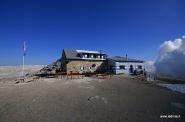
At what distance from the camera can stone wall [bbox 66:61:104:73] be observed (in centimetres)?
3814

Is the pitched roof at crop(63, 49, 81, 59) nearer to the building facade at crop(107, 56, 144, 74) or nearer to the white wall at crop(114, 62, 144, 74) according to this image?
the building facade at crop(107, 56, 144, 74)

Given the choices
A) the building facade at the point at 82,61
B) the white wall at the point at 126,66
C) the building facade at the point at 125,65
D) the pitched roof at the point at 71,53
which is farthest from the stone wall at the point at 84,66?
the white wall at the point at 126,66

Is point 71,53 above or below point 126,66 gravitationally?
above

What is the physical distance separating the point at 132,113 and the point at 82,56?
3101cm

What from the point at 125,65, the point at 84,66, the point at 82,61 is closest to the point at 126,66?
the point at 125,65

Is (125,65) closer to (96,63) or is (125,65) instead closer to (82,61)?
(96,63)

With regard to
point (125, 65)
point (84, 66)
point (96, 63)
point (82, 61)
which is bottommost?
point (84, 66)

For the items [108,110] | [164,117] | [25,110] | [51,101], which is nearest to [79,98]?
[51,101]

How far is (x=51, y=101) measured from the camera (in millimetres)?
12766

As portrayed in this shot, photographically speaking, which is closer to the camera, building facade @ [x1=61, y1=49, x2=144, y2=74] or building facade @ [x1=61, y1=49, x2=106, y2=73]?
building facade @ [x1=61, y1=49, x2=106, y2=73]

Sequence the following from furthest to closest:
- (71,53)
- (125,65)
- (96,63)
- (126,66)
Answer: (96,63), (71,53), (126,66), (125,65)

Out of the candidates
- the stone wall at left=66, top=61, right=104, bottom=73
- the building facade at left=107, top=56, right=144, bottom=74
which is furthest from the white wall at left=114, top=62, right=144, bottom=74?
the stone wall at left=66, top=61, right=104, bottom=73

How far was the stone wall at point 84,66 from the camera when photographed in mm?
38138

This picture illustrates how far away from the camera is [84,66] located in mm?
40062
